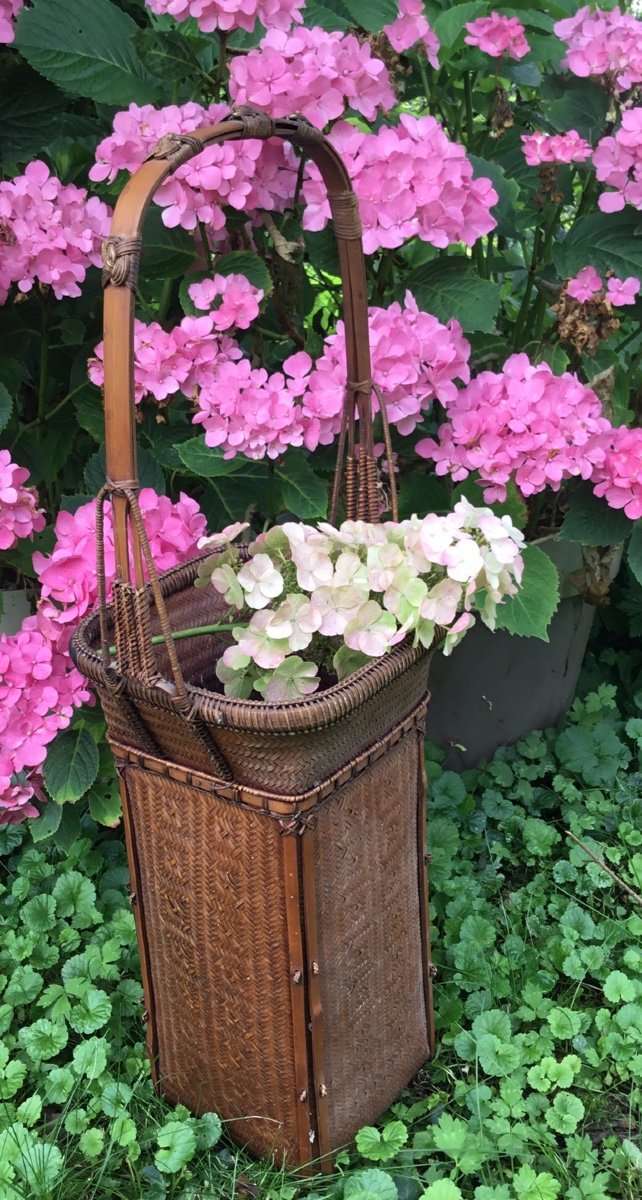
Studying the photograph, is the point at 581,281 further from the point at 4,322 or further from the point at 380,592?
the point at 4,322

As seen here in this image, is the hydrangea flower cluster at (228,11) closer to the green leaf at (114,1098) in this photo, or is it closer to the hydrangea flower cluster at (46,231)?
the hydrangea flower cluster at (46,231)

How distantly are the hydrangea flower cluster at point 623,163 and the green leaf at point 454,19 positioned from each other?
0.23 meters

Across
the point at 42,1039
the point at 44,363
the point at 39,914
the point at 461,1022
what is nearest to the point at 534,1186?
the point at 461,1022

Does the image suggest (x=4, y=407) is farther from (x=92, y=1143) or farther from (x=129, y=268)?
(x=92, y=1143)

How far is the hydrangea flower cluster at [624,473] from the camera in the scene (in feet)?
4.55

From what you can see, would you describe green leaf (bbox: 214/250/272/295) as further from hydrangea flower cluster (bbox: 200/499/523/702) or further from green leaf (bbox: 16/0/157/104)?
hydrangea flower cluster (bbox: 200/499/523/702)

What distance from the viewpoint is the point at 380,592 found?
97 centimetres

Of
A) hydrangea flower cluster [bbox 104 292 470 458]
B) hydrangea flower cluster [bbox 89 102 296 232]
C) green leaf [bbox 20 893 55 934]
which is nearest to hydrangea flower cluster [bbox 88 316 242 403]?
hydrangea flower cluster [bbox 104 292 470 458]

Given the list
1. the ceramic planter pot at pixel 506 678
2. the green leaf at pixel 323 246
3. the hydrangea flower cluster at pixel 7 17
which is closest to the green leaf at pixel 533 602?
the ceramic planter pot at pixel 506 678

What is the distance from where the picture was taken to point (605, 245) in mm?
1440

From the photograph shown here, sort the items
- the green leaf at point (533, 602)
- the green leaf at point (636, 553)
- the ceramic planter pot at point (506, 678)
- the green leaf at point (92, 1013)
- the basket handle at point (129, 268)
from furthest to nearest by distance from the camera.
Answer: the ceramic planter pot at point (506, 678), the green leaf at point (636, 553), the green leaf at point (533, 602), the green leaf at point (92, 1013), the basket handle at point (129, 268)

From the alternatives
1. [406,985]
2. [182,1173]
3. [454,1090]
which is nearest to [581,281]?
[406,985]

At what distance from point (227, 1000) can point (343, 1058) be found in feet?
0.45

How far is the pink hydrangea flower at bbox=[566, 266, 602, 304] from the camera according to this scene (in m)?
1.38
